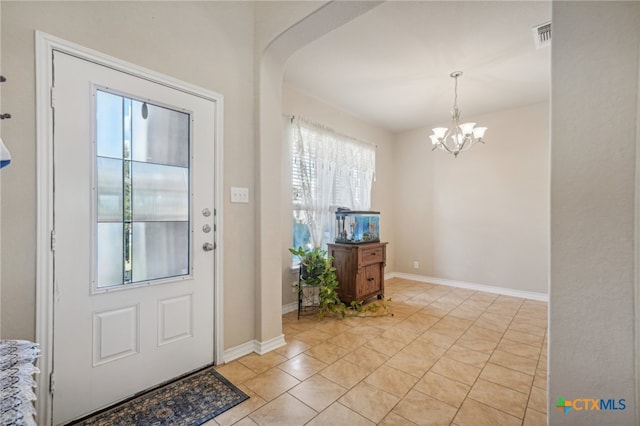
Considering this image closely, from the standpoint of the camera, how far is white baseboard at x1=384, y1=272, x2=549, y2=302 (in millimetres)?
3627

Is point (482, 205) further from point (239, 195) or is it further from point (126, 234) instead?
point (126, 234)

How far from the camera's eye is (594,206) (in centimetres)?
87

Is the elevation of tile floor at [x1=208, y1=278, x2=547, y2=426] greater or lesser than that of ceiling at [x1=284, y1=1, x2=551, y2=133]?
lesser

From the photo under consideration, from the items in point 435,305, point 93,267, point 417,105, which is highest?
point 417,105

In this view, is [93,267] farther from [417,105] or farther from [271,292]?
[417,105]

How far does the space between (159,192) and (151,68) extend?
0.75 metres

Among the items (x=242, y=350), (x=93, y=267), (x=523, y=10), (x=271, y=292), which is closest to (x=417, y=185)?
(x=523, y=10)

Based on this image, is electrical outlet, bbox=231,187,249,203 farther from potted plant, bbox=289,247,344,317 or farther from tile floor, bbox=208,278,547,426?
tile floor, bbox=208,278,547,426

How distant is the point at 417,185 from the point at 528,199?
151cm

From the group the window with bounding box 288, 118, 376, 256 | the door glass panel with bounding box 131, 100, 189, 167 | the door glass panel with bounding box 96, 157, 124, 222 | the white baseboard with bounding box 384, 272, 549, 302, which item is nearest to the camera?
the door glass panel with bounding box 96, 157, 124, 222

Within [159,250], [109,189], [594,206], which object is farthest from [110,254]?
[594,206]

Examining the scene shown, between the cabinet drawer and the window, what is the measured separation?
21.2 inches

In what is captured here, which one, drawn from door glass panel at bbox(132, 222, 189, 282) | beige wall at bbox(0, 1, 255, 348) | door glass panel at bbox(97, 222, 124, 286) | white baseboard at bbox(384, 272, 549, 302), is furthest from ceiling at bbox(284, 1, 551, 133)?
white baseboard at bbox(384, 272, 549, 302)

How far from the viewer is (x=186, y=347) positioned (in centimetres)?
187
